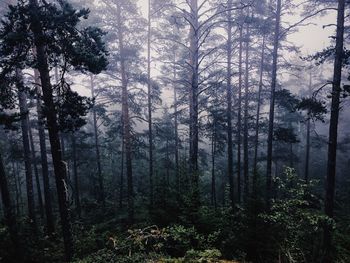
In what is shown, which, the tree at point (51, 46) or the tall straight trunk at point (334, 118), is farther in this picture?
the tall straight trunk at point (334, 118)

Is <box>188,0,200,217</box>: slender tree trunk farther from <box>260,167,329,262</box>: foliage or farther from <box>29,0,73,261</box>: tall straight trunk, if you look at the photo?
<box>29,0,73,261</box>: tall straight trunk

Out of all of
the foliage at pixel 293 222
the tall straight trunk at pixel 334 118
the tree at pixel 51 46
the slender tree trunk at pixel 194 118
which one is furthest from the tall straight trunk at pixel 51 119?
the tall straight trunk at pixel 334 118

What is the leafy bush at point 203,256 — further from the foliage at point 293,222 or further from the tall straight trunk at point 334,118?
the tall straight trunk at point 334,118

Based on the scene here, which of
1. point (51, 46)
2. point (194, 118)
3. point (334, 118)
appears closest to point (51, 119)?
point (51, 46)

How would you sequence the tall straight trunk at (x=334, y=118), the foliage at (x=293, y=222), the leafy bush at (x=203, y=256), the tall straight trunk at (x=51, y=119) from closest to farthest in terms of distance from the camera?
1. the leafy bush at (x=203, y=256)
2. the foliage at (x=293, y=222)
3. the tall straight trunk at (x=51, y=119)
4. the tall straight trunk at (x=334, y=118)

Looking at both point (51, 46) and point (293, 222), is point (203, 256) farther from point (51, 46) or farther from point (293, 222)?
point (51, 46)

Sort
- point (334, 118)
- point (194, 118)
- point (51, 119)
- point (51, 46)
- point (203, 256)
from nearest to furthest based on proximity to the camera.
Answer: point (203, 256) < point (51, 46) < point (51, 119) < point (334, 118) < point (194, 118)

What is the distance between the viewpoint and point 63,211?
930 centimetres

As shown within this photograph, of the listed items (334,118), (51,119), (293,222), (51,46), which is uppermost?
(51,46)

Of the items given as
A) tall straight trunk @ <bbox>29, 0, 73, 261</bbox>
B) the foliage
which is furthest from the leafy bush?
tall straight trunk @ <bbox>29, 0, 73, 261</bbox>

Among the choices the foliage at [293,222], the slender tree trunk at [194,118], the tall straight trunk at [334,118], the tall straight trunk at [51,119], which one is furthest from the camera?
the tall straight trunk at [334,118]

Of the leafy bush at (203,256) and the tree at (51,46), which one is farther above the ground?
the tree at (51,46)

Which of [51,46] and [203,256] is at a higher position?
[51,46]

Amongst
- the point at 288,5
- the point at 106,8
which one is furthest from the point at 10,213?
the point at 288,5
